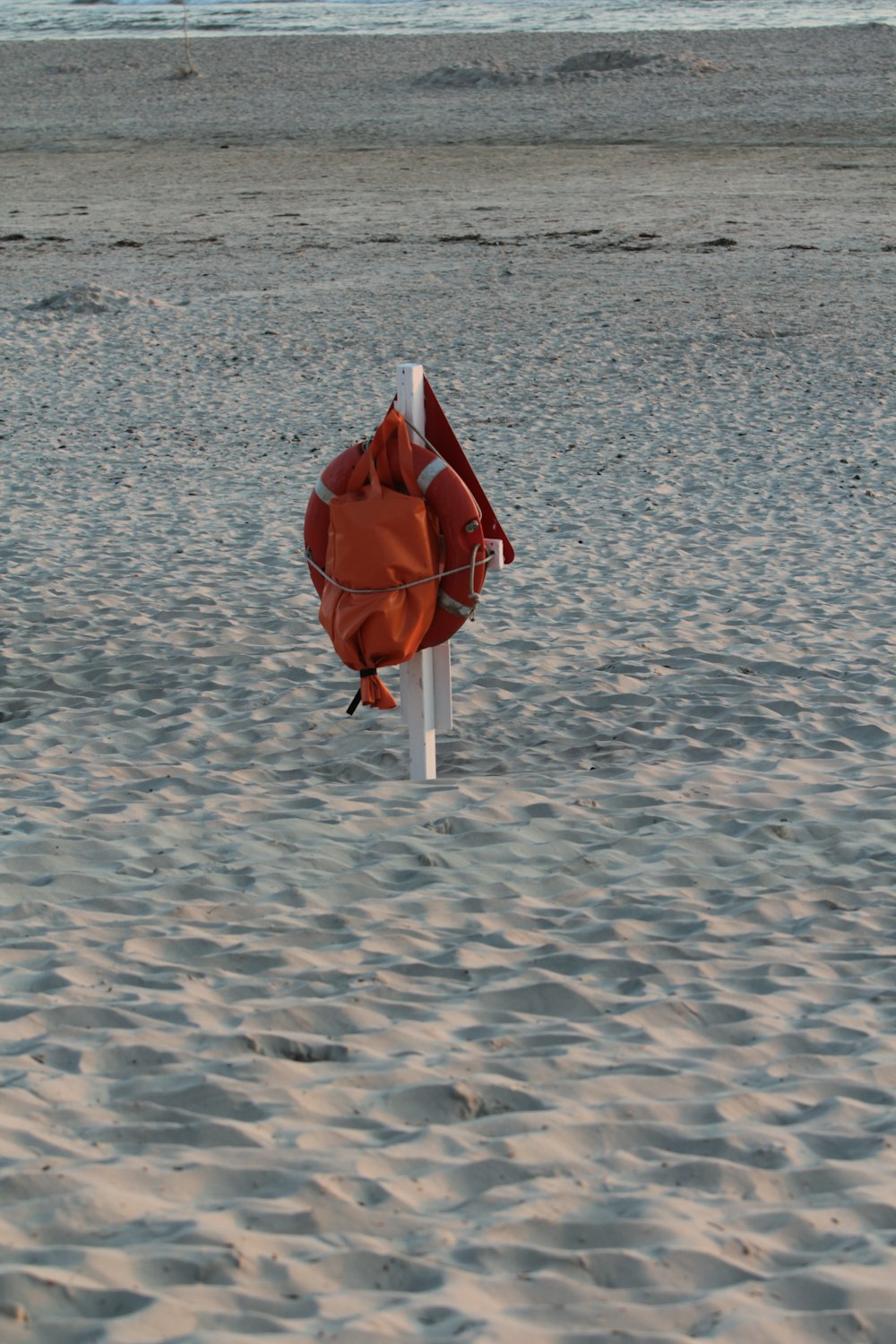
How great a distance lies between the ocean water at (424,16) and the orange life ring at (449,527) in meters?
42.3

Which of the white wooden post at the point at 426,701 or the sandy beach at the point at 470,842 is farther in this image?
the white wooden post at the point at 426,701

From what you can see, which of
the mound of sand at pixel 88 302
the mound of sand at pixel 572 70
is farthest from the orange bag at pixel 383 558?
the mound of sand at pixel 572 70

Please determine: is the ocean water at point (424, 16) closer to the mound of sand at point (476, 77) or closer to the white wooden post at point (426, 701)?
the mound of sand at point (476, 77)

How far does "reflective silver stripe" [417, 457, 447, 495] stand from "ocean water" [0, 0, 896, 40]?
4241 cm

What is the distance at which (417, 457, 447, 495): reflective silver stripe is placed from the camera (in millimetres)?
5715

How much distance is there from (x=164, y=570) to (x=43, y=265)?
1161cm

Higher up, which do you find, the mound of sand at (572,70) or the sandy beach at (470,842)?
the mound of sand at (572,70)

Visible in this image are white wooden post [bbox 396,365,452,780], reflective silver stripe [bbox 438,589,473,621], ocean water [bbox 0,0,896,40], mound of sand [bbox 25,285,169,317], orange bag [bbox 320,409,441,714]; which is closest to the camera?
orange bag [bbox 320,409,441,714]

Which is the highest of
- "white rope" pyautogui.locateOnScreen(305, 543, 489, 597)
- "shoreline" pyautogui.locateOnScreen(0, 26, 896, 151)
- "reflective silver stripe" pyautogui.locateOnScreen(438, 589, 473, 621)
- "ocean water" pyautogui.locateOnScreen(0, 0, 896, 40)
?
"ocean water" pyautogui.locateOnScreen(0, 0, 896, 40)

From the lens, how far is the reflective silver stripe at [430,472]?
5.71 m

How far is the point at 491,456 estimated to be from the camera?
38.4ft

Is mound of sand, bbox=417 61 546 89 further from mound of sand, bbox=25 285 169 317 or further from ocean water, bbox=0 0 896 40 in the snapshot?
mound of sand, bbox=25 285 169 317

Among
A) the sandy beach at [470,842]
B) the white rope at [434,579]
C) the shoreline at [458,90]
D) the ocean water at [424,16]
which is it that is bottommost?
the sandy beach at [470,842]

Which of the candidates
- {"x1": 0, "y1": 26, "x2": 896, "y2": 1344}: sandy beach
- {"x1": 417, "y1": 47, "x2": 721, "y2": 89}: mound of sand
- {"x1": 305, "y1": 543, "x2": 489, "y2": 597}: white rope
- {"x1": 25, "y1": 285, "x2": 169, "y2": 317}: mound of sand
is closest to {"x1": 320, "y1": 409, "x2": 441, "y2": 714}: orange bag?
{"x1": 305, "y1": 543, "x2": 489, "y2": 597}: white rope
